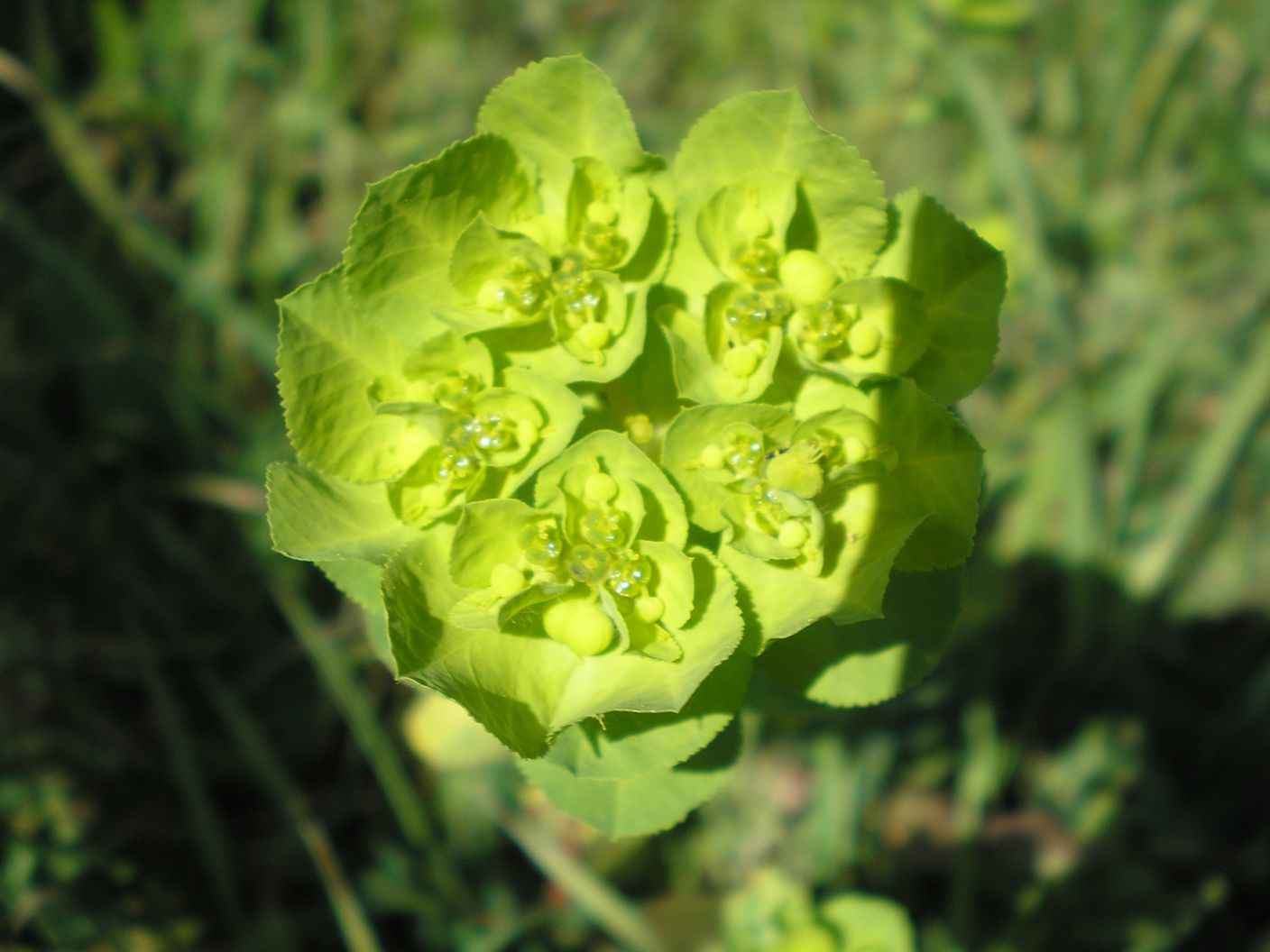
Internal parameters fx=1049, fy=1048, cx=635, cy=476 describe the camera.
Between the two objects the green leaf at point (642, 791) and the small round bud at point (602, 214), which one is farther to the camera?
the green leaf at point (642, 791)

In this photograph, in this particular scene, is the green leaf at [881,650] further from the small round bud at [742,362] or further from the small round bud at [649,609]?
the small round bud at [742,362]

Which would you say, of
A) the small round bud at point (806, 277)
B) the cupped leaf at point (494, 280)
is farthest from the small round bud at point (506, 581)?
the small round bud at point (806, 277)

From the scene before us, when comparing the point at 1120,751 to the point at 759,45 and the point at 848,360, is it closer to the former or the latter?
the point at 848,360

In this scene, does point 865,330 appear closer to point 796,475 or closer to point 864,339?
point 864,339

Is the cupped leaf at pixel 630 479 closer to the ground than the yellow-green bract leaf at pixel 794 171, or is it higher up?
closer to the ground

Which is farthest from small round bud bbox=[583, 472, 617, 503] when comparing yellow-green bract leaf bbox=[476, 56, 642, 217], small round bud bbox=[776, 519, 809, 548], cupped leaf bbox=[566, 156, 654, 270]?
yellow-green bract leaf bbox=[476, 56, 642, 217]

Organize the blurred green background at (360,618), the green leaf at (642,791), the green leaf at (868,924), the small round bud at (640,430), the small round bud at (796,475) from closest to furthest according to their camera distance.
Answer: the small round bud at (796,475) < the small round bud at (640,430) < the green leaf at (642,791) < the green leaf at (868,924) < the blurred green background at (360,618)

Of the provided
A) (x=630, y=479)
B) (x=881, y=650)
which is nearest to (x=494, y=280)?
(x=630, y=479)

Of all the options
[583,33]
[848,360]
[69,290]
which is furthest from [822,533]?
[583,33]
